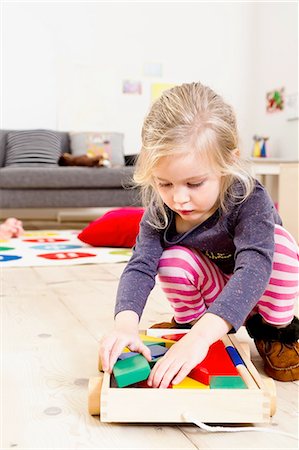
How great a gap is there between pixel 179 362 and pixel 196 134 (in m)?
0.35

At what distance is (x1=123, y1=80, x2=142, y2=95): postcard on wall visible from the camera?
4.57m

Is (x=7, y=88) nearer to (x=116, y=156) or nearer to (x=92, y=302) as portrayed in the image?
(x=116, y=156)

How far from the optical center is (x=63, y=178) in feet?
11.3

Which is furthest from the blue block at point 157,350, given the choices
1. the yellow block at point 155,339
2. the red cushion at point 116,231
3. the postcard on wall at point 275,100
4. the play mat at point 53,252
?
the postcard on wall at point 275,100

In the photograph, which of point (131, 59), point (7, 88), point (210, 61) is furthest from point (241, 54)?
point (7, 88)

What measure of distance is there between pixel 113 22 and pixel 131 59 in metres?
0.32

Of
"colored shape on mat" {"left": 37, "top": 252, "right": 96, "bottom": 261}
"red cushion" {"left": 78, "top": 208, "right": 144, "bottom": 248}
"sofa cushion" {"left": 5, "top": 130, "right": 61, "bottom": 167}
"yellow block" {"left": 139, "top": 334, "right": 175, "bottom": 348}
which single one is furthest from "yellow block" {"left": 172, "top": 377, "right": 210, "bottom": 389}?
"sofa cushion" {"left": 5, "top": 130, "right": 61, "bottom": 167}

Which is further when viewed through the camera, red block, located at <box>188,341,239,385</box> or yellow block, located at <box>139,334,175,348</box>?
yellow block, located at <box>139,334,175,348</box>

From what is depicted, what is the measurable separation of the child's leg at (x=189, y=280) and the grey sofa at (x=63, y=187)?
91.4 inches

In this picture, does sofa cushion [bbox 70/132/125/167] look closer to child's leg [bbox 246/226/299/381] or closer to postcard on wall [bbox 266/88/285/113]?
postcard on wall [bbox 266/88/285/113]

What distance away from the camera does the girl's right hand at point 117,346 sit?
2.61 ft

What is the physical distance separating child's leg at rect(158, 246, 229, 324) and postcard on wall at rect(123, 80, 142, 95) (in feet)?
12.2

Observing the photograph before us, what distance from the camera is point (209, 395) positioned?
73 cm

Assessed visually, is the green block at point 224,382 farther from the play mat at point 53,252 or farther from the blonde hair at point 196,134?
the play mat at point 53,252
